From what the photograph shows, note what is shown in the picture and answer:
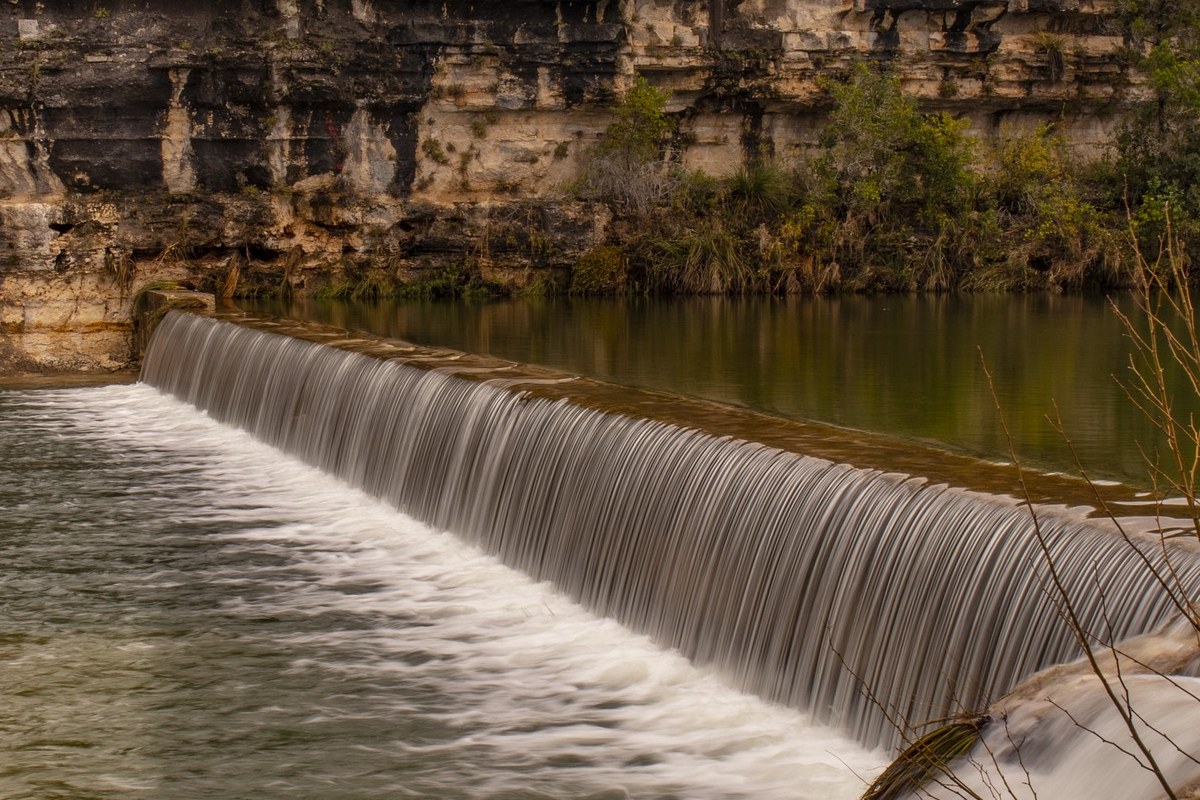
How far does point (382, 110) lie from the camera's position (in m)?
29.4

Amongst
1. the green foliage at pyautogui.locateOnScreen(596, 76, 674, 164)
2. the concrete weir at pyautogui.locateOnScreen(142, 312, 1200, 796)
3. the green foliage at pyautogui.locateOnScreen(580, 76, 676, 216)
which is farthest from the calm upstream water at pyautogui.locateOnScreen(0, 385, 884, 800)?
the green foliage at pyautogui.locateOnScreen(596, 76, 674, 164)

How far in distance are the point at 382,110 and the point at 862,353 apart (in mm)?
14877

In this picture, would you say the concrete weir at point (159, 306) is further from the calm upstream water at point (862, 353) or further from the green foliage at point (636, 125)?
the green foliage at point (636, 125)

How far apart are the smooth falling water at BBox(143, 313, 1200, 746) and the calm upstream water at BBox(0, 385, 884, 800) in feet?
0.86

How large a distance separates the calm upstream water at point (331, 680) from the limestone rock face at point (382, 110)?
14544 millimetres

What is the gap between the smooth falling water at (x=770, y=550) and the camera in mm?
6379

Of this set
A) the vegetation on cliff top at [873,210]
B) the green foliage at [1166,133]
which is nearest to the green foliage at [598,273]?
the vegetation on cliff top at [873,210]

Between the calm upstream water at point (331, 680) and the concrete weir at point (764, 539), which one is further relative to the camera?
the calm upstream water at point (331, 680)

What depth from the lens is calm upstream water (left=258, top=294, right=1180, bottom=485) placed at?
38.7 ft

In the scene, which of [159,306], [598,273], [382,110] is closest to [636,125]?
[598,273]

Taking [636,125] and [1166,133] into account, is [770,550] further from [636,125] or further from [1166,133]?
[1166,133]

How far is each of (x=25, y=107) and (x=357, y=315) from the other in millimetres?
7576

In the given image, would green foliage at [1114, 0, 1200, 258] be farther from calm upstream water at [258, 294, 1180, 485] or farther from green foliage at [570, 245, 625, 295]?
green foliage at [570, 245, 625, 295]

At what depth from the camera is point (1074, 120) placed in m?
34.8
